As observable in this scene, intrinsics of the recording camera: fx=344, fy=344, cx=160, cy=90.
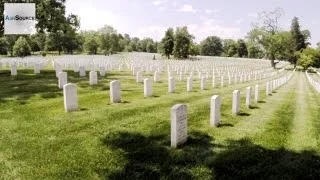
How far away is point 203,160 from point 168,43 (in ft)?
307

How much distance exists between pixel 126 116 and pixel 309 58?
263 ft

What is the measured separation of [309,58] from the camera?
81.8 meters

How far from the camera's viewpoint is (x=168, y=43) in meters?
100

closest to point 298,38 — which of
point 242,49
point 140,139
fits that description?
point 242,49

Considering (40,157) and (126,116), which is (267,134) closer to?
(126,116)

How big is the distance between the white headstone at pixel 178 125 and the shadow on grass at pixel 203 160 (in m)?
0.19

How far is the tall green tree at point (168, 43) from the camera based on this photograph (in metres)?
100

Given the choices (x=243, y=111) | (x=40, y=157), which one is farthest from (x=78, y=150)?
(x=243, y=111)

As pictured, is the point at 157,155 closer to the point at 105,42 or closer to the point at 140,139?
the point at 140,139

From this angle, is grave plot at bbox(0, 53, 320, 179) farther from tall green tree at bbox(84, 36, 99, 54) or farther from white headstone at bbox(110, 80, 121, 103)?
tall green tree at bbox(84, 36, 99, 54)

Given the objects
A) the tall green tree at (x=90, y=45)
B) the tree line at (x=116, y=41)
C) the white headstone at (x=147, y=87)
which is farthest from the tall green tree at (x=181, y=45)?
the white headstone at (x=147, y=87)

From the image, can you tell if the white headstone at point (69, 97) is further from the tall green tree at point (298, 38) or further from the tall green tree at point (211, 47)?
the tall green tree at point (211, 47)

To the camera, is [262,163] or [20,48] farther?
[20,48]

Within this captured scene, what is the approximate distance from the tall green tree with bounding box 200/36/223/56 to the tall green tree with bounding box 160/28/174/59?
62071 millimetres
